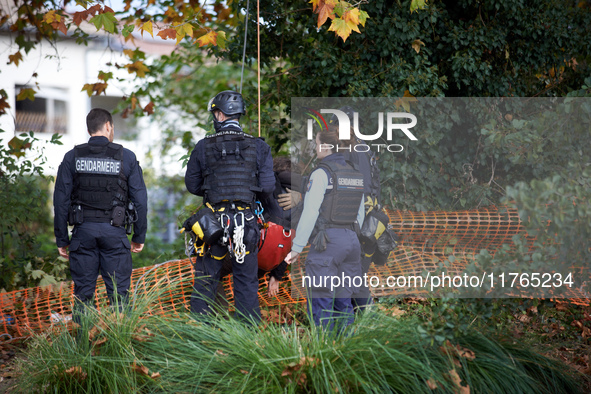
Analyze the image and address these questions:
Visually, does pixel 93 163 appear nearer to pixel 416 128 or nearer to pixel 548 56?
pixel 416 128

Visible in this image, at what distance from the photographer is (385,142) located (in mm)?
5438

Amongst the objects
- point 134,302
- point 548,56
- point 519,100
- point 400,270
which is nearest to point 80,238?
point 134,302

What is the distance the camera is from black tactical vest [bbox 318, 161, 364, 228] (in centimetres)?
426

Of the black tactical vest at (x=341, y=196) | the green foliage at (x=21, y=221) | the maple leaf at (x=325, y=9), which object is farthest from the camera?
the green foliage at (x=21, y=221)

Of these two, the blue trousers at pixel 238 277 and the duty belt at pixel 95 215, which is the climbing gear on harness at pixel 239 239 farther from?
the duty belt at pixel 95 215

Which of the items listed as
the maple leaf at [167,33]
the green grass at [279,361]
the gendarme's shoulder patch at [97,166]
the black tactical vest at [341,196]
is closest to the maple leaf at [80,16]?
the maple leaf at [167,33]

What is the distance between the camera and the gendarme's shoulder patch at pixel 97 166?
480cm

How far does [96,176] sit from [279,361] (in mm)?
2469

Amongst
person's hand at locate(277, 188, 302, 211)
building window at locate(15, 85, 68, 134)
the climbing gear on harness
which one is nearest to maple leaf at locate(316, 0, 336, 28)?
person's hand at locate(277, 188, 302, 211)

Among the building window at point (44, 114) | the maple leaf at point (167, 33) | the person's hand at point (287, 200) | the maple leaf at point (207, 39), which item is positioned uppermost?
the building window at point (44, 114)

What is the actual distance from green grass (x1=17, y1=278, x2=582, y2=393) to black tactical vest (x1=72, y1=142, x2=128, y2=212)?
1.33 metres

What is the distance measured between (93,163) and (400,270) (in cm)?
262

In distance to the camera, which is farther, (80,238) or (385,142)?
(385,142)

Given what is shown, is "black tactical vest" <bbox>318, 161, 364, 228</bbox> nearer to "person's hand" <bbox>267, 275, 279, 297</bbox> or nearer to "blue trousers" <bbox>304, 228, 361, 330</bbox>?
"blue trousers" <bbox>304, 228, 361, 330</bbox>
